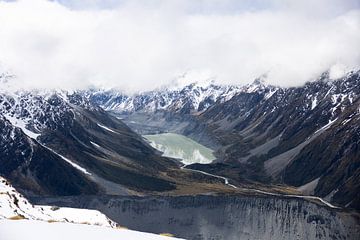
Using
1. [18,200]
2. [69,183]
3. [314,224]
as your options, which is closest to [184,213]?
[314,224]

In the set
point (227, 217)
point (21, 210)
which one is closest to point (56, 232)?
point (21, 210)

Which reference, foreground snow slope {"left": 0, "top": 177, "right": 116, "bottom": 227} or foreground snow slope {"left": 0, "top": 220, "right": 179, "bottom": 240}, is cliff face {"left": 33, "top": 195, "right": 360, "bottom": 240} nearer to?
foreground snow slope {"left": 0, "top": 177, "right": 116, "bottom": 227}

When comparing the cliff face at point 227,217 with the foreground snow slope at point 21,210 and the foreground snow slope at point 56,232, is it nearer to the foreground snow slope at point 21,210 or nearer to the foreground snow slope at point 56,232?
the foreground snow slope at point 21,210

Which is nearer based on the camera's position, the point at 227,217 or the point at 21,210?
the point at 21,210

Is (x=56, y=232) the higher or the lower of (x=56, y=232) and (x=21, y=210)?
the lower

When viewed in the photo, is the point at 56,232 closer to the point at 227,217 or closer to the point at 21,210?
Answer: the point at 21,210

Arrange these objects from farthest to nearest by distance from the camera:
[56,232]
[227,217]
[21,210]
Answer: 1. [227,217]
2. [21,210]
3. [56,232]

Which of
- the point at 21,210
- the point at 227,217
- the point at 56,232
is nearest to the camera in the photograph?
the point at 56,232
